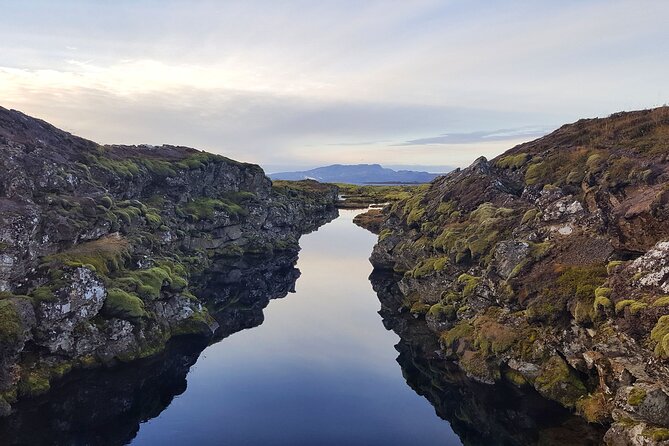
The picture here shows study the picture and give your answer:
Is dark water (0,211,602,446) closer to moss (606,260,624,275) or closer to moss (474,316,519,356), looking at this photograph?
moss (474,316,519,356)

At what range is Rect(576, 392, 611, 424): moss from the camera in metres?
32.3

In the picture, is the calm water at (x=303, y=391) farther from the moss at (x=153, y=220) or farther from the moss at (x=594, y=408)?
the moss at (x=153, y=220)

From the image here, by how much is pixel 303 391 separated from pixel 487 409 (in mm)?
15691

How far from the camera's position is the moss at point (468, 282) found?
166 feet

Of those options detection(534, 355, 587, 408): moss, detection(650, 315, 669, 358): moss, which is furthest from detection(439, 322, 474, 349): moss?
detection(650, 315, 669, 358): moss

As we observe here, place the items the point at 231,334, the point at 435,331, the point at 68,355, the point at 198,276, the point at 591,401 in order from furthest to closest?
1. the point at 198,276
2. the point at 231,334
3. the point at 435,331
4. the point at 68,355
5. the point at 591,401

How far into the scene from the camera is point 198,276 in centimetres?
8288

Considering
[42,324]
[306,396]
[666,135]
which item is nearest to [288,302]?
[306,396]

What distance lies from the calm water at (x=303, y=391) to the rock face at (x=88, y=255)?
8.51 m

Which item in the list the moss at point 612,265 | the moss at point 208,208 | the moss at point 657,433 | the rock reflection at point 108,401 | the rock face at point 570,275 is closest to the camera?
the moss at point 657,433

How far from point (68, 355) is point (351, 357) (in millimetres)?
27017

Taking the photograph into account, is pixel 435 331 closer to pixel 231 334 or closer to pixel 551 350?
pixel 551 350

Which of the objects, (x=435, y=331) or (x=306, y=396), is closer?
(x=306, y=396)

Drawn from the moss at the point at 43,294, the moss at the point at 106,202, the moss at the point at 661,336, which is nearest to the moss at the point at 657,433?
the moss at the point at 661,336
